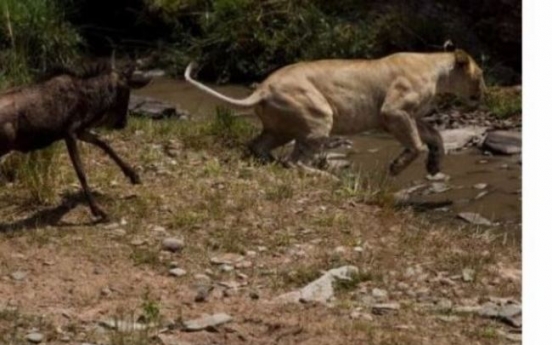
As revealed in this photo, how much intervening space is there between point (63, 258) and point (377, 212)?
2353mm

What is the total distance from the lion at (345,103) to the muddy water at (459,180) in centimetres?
33

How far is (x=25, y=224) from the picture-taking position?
7.16 metres

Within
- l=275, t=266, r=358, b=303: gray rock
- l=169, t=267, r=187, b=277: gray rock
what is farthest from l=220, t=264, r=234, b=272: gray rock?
l=275, t=266, r=358, b=303: gray rock

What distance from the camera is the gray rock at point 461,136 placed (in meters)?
11.5

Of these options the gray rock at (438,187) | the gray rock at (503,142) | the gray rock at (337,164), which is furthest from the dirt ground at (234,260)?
the gray rock at (503,142)

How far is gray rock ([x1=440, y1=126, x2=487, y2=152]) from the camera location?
11.5 meters

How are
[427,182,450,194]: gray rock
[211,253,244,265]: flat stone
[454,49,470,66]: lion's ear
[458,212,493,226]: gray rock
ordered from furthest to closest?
[454,49,470,66]: lion's ear, [427,182,450,194]: gray rock, [458,212,493,226]: gray rock, [211,253,244,265]: flat stone

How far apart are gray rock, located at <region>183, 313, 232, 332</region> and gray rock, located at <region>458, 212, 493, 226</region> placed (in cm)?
344

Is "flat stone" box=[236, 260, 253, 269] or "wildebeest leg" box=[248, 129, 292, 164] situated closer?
"flat stone" box=[236, 260, 253, 269]

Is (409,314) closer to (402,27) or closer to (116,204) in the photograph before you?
(116,204)

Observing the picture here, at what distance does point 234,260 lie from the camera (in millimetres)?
6746

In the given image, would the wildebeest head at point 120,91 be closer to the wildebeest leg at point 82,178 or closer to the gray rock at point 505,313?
the wildebeest leg at point 82,178

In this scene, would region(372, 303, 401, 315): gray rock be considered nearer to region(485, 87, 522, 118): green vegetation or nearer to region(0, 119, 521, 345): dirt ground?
region(0, 119, 521, 345): dirt ground
